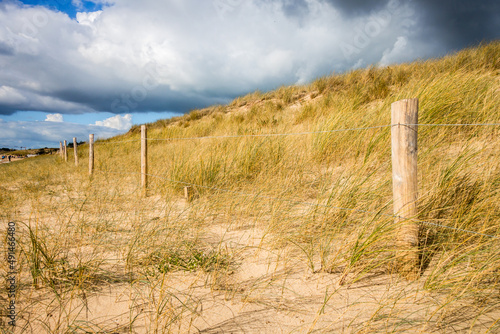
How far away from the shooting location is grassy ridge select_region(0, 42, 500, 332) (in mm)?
1692

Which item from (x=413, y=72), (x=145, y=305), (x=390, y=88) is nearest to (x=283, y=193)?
(x=145, y=305)

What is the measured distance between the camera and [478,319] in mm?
1450

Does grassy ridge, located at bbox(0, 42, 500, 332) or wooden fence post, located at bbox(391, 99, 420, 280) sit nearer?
grassy ridge, located at bbox(0, 42, 500, 332)

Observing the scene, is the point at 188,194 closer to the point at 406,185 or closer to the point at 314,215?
the point at 314,215

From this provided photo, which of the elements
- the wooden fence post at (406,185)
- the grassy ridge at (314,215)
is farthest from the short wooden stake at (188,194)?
the wooden fence post at (406,185)

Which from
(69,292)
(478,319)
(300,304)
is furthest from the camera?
(69,292)

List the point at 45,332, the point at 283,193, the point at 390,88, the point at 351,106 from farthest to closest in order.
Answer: the point at 390,88
the point at 351,106
the point at 283,193
the point at 45,332

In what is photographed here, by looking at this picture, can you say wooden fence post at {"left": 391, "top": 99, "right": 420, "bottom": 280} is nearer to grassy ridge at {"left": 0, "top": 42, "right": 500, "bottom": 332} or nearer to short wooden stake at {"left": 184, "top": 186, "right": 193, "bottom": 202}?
grassy ridge at {"left": 0, "top": 42, "right": 500, "bottom": 332}

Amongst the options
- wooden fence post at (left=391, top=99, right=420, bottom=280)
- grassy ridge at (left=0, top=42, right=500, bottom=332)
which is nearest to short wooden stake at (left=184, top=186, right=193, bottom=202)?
grassy ridge at (left=0, top=42, right=500, bottom=332)

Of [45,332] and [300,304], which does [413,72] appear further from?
[45,332]

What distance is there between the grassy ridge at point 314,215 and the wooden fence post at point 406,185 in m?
0.10

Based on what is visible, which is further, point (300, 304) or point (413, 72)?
point (413, 72)

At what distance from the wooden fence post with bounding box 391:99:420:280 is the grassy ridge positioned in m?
0.10

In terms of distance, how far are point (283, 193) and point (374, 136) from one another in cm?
178
